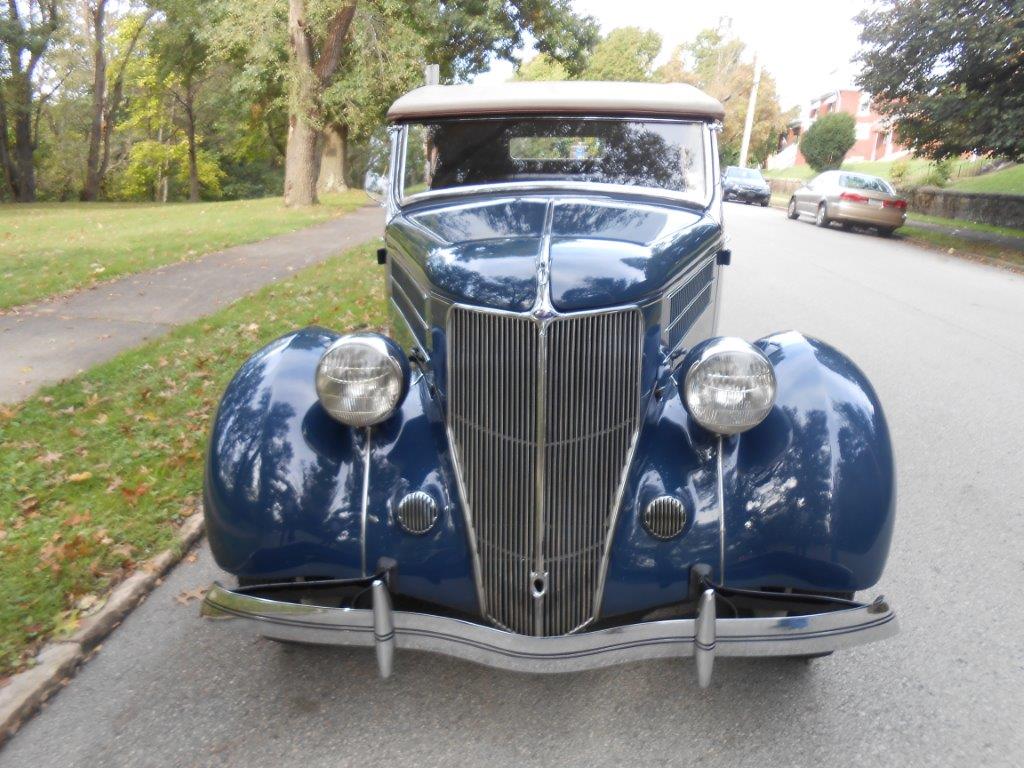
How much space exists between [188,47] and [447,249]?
32.3m

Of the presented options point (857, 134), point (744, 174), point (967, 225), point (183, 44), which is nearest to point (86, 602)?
point (967, 225)

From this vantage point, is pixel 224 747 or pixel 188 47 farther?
pixel 188 47

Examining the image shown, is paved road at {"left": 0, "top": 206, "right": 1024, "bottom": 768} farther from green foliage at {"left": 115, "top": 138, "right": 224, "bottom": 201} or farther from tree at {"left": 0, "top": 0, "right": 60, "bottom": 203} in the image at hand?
green foliage at {"left": 115, "top": 138, "right": 224, "bottom": 201}

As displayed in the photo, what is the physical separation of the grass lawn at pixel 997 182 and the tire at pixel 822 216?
259 inches

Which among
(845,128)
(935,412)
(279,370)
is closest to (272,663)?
(279,370)

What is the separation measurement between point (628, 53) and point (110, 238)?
67.7 metres

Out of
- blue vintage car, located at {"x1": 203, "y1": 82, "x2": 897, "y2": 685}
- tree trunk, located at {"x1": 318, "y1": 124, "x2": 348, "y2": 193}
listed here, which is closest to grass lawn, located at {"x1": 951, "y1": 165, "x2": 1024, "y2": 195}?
tree trunk, located at {"x1": 318, "y1": 124, "x2": 348, "y2": 193}

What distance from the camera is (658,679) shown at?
2967mm

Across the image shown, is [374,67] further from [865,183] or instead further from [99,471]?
[99,471]

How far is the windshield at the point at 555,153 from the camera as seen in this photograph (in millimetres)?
3949

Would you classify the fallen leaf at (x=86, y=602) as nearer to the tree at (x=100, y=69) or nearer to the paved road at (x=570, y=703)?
the paved road at (x=570, y=703)

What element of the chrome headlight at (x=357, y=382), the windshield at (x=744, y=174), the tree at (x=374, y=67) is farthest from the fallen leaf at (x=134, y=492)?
the windshield at (x=744, y=174)

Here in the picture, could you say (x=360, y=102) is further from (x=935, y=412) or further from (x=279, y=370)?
(x=279, y=370)

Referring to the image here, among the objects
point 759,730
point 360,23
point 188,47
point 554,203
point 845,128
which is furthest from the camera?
point 845,128
